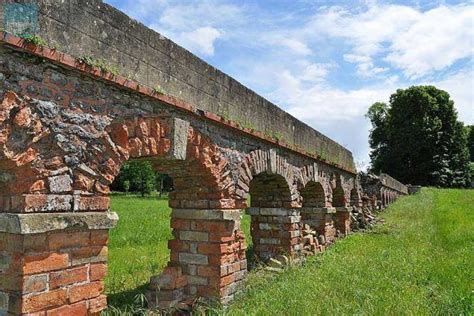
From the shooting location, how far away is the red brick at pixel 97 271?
3963 millimetres

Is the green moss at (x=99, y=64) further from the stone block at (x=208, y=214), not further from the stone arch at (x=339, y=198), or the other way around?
the stone arch at (x=339, y=198)

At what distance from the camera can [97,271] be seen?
13.2 feet

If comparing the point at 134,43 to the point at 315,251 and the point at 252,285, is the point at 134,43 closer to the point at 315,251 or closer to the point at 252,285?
the point at 252,285

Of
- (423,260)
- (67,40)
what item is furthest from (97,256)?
(423,260)

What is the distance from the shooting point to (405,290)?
5.97 m

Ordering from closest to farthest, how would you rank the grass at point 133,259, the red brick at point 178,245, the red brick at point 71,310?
1. the red brick at point 71,310
2. the red brick at point 178,245
3. the grass at point 133,259

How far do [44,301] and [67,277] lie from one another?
27 centimetres

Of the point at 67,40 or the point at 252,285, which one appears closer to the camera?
the point at 67,40

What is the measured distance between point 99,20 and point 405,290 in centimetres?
530

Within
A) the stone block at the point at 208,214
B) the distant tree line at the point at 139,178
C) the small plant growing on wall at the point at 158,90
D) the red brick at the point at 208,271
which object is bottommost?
the red brick at the point at 208,271

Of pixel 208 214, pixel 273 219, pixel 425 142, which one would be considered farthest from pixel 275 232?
pixel 425 142

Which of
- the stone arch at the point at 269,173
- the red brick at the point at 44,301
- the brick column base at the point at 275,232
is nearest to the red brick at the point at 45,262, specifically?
the red brick at the point at 44,301

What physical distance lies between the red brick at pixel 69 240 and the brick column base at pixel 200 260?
216 cm

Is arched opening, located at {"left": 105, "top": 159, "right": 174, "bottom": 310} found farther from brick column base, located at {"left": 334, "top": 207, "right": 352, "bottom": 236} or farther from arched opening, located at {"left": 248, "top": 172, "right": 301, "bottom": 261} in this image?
brick column base, located at {"left": 334, "top": 207, "right": 352, "bottom": 236}
